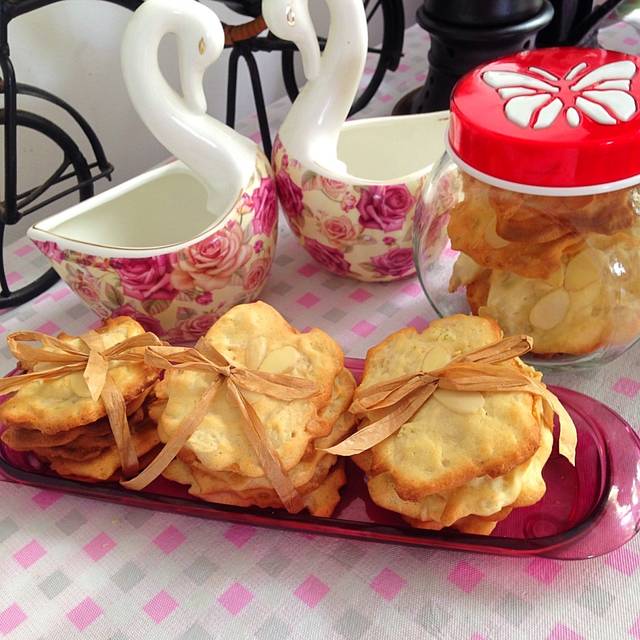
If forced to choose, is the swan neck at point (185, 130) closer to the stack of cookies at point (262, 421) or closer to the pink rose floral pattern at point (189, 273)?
the pink rose floral pattern at point (189, 273)

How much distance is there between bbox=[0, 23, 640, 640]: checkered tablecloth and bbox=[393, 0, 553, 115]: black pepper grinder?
1.53 feet

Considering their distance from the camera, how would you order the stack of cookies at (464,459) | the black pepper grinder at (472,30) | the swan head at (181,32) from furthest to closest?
the black pepper grinder at (472,30), the swan head at (181,32), the stack of cookies at (464,459)

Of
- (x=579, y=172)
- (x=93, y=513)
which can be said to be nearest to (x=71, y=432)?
(x=93, y=513)

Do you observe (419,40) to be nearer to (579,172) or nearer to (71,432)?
(579,172)

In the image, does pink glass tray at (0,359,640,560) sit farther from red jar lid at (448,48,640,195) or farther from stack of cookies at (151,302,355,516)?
red jar lid at (448,48,640,195)

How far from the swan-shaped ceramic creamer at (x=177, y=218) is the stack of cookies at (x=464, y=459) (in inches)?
7.5

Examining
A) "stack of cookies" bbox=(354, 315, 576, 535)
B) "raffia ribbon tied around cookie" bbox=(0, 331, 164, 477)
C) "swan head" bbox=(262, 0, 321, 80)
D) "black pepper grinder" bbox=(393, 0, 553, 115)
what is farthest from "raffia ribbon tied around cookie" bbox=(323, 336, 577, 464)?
"black pepper grinder" bbox=(393, 0, 553, 115)

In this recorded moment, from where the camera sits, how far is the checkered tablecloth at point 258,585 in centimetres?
39

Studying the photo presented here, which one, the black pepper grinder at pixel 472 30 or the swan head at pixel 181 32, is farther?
the black pepper grinder at pixel 472 30

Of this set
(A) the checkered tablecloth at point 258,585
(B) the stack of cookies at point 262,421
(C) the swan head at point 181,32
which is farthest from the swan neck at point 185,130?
(A) the checkered tablecloth at point 258,585

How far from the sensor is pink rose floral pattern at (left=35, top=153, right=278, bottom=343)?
51 centimetres

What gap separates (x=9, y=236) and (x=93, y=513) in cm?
42

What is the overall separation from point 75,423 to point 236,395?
3.9 inches

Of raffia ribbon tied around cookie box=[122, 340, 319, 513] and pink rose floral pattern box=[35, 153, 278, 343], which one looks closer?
raffia ribbon tied around cookie box=[122, 340, 319, 513]
